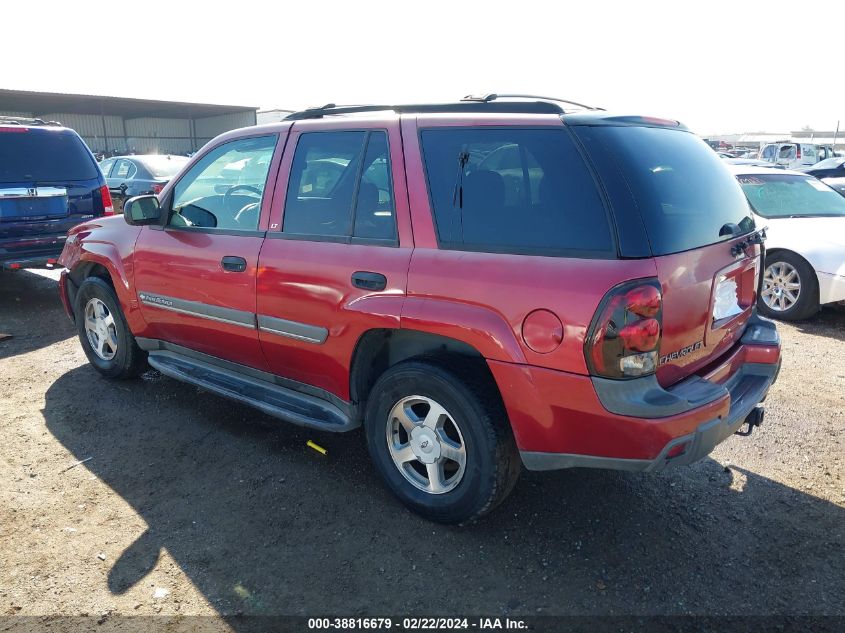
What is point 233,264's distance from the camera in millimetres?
3734

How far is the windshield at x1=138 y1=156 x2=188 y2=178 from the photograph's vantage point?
11984mm

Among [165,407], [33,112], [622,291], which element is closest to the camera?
[622,291]

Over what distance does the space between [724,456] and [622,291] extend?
1961mm

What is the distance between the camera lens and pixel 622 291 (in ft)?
7.99

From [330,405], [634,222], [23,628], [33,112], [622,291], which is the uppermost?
[33,112]

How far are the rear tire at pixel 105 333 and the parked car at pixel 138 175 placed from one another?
22.9 feet

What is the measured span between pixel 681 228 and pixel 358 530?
80.6 inches

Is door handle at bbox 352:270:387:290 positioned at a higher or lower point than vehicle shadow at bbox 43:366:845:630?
higher

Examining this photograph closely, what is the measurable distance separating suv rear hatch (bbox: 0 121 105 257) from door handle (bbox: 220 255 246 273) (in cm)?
465

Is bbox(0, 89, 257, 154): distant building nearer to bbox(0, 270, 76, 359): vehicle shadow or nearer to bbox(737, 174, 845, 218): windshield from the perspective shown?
bbox(0, 270, 76, 359): vehicle shadow

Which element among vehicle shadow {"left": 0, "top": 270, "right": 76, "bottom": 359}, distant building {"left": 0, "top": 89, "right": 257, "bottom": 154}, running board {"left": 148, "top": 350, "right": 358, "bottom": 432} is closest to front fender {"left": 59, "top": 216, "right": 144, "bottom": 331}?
running board {"left": 148, "top": 350, "right": 358, "bottom": 432}

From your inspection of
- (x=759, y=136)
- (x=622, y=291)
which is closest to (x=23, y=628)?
(x=622, y=291)

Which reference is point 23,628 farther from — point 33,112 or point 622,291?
point 33,112

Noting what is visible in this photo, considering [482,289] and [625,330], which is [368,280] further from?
[625,330]
